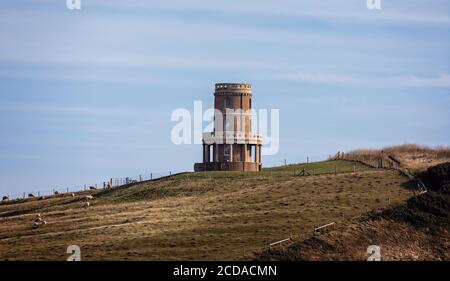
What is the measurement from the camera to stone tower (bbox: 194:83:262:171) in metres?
134

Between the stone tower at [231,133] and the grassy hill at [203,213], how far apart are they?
3.10 meters

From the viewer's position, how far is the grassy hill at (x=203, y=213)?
96375 mm

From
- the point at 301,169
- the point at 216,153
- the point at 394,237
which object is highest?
the point at 216,153

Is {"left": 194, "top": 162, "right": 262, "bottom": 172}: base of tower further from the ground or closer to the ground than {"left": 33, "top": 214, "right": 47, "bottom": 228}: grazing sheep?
further from the ground

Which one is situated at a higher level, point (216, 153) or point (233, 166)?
point (216, 153)

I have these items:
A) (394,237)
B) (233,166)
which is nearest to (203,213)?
(394,237)

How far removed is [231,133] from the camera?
13400cm

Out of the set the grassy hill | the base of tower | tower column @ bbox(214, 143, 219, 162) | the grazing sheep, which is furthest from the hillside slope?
tower column @ bbox(214, 143, 219, 162)

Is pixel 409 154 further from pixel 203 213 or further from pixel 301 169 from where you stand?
pixel 203 213

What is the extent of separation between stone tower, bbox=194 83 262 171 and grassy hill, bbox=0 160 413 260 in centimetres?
310

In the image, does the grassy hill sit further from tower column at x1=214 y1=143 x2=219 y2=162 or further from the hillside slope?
tower column at x1=214 y1=143 x2=219 y2=162

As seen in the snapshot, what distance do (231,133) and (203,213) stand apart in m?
25.3

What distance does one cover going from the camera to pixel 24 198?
146500 mm
